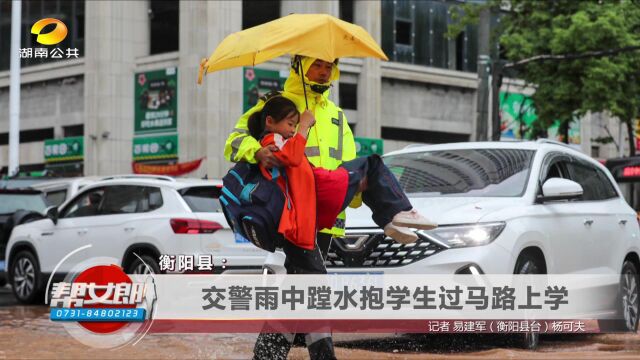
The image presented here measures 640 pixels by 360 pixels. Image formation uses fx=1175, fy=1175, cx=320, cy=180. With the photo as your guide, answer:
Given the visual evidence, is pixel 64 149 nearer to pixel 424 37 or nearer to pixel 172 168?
pixel 172 168

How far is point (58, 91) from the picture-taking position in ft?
142

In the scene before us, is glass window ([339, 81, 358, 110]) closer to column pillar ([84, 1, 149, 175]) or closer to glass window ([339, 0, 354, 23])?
glass window ([339, 0, 354, 23])

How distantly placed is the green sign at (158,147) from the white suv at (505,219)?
29.7 metres

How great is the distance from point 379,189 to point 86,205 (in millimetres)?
8589

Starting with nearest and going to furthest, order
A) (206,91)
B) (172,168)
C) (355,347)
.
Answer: (355,347), (206,91), (172,168)

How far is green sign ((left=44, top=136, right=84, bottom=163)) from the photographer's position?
4159 cm

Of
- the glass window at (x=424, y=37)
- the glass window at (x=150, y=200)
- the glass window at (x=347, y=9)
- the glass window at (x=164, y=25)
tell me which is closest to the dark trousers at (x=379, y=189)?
the glass window at (x=150, y=200)

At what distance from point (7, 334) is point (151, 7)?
32.9 metres

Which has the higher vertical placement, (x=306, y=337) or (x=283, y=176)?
(x=283, y=176)

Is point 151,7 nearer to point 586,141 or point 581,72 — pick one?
point 581,72

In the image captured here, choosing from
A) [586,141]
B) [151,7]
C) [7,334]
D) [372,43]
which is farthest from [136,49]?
[372,43]

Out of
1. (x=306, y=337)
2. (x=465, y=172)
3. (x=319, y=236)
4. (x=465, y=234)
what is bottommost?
(x=306, y=337)

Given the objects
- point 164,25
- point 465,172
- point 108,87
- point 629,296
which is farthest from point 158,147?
point 465,172

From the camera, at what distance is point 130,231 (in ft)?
42.8
